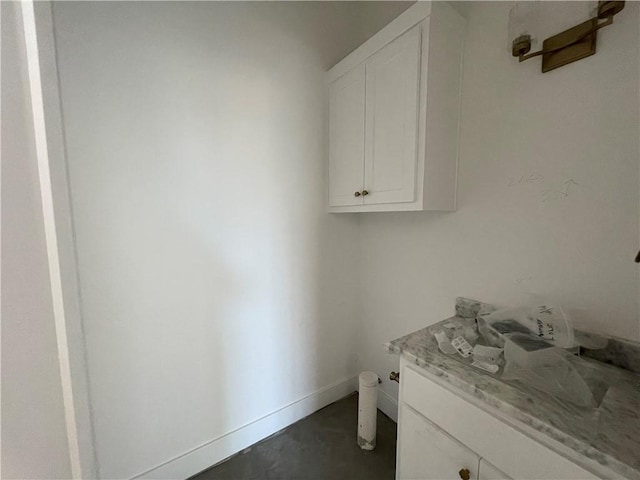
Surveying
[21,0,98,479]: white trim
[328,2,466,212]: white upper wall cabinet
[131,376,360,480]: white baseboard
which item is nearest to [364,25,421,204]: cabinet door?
[328,2,466,212]: white upper wall cabinet

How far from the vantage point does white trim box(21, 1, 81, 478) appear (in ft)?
2.87

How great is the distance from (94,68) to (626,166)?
1902 mm

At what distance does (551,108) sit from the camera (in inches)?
37.9

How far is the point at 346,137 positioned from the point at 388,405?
1.74 m

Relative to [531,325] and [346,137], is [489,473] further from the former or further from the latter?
[346,137]

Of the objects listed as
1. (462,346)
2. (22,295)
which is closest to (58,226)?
(22,295)

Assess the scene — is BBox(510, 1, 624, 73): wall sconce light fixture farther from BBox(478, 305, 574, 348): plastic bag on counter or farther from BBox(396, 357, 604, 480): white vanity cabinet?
BBox(396, 357, 604, 480): white vanity cabinet

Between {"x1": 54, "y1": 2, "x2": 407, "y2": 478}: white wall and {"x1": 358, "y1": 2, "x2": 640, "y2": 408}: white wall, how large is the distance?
712 mm

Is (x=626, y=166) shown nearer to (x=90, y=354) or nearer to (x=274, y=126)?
(x=274, y=126)

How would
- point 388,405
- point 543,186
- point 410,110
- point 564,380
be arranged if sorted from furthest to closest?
point 388,405 → point 410,110 → point 543,186 → point 564,380

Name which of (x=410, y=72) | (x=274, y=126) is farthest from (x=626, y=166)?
(x=274, y=126)

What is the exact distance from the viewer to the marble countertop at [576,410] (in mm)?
534

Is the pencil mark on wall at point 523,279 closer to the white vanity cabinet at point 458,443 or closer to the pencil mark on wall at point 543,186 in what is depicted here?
the pencil mark on wall at point 543,186

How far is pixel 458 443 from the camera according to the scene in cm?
79
